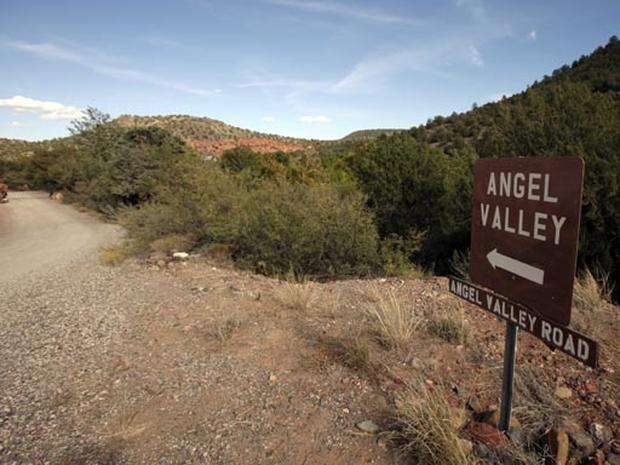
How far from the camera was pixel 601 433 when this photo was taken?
9.75 feet

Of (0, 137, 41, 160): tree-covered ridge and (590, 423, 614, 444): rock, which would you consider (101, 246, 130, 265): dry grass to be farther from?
(0, 137, 41, 160): tree-covered ridge

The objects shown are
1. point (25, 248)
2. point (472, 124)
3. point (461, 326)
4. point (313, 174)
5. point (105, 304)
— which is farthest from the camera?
point (472, 124)

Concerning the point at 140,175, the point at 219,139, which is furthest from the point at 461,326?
the point at 219,139

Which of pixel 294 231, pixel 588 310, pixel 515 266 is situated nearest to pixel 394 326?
pixel 515 266

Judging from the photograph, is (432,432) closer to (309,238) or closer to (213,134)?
(309,238)

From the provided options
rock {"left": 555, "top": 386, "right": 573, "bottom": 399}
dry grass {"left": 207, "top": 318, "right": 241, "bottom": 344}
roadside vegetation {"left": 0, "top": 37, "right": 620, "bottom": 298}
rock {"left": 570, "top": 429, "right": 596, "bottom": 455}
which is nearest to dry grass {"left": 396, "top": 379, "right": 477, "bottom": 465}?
rock {"left": 570, "top": 429, "right": 596, "bottom": 455}

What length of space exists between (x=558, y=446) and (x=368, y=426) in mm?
1272

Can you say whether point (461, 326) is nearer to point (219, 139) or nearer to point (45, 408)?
point (45, 408)

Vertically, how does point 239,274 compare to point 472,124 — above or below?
below

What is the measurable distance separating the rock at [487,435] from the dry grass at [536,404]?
1.00 feet

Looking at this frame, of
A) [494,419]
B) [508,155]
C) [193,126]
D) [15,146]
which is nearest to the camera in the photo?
[494,419]

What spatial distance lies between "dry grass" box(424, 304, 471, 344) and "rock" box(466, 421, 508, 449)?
1.58m

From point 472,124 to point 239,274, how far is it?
112 feet

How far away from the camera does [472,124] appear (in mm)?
37031
